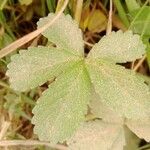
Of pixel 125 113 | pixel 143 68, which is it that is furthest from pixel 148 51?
pixel 125 113

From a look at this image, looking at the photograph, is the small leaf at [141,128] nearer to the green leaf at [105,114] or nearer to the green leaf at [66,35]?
the green leaf at [105,114]

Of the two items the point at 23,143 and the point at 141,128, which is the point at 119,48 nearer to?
the point at 141,128

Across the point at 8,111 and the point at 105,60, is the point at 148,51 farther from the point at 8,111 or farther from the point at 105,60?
the point at 8,111

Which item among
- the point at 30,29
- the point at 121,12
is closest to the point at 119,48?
the point at 121,12

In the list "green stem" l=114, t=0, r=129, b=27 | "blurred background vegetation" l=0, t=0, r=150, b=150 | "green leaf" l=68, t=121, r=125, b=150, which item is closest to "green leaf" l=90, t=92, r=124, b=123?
"green leaf" l=68, t=121, r=125, b=150

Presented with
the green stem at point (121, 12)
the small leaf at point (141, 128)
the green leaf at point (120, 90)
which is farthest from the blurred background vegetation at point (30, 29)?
the green leaf at point (120, 90)

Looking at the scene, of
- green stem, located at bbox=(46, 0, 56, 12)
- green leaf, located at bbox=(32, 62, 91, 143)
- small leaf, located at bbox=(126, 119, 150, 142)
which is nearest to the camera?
green leaf, located at bbox=(32, 62, 91, 143)

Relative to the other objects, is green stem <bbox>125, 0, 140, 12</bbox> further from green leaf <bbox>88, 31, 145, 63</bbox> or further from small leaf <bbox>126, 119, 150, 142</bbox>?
small leaf <bbox>126, 119, 150, 142</bbox>
